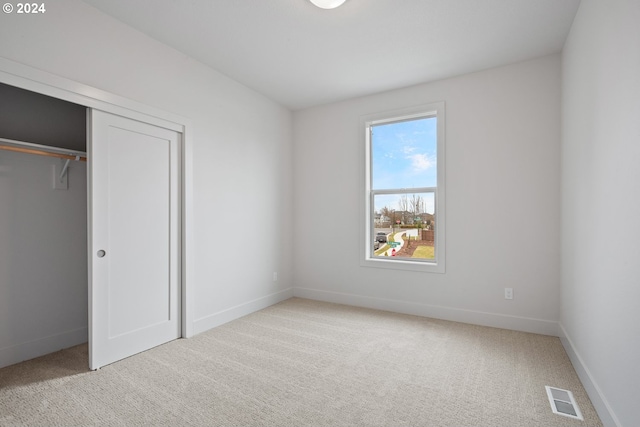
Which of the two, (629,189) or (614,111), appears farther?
(614,111)

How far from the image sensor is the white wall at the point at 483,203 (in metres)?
3.24

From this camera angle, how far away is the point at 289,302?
4520 millimetres

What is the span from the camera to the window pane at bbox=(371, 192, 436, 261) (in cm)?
399

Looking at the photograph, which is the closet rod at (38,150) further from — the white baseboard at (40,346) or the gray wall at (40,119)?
the white baseboard at (40,346)

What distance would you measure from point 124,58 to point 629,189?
11.9 feet

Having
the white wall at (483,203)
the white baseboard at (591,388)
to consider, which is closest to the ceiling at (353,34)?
the white wall at (483,203)

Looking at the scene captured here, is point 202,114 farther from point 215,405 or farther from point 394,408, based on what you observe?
point 394,408

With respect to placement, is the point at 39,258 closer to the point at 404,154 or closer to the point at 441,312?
the point at 404,154

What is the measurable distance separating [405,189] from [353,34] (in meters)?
1.97

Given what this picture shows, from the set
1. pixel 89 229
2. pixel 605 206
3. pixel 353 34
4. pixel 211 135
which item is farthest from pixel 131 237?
pixel 605 206

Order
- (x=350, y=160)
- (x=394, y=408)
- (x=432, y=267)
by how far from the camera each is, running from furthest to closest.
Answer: (x=350, y=160) < (x=432, y=267) < (x=394, y=408)

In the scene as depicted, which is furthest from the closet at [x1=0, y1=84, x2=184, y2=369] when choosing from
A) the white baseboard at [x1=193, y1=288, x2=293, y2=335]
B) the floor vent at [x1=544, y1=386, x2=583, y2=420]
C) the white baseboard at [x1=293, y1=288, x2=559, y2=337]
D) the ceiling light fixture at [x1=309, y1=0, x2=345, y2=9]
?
the floor vent at [x1=544, y1=386, x2=583, y2=420]

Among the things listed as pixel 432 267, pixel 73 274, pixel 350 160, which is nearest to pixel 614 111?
pixel 432 267

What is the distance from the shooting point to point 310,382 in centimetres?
233
